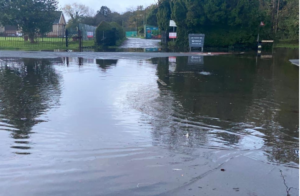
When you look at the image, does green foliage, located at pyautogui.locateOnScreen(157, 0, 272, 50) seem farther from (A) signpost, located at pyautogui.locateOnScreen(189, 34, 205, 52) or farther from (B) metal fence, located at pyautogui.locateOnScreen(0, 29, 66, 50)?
(B) metal fence, located at pyautogui.locateOnScreen(0, 29, 66, 50)

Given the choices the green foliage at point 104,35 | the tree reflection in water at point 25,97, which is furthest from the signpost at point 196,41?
the tree reflection in water at point 25,97

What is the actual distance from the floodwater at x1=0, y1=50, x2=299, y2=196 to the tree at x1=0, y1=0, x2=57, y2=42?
2264 cm

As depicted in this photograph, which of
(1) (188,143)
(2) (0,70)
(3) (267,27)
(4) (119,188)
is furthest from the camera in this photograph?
(3) (267,27)

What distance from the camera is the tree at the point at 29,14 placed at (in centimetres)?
3108

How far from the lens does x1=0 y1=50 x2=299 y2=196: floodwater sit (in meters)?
4.19

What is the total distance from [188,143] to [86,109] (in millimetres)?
3005

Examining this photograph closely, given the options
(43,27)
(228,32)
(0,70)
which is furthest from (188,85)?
(43,27)

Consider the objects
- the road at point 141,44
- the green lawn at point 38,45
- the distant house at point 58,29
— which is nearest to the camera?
the green lawn at point 38,45

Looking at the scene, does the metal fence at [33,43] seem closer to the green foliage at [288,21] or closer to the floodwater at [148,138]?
the floodwater at [148,138]

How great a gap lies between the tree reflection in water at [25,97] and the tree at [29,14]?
62.6 ft

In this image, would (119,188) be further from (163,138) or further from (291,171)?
(291,171)

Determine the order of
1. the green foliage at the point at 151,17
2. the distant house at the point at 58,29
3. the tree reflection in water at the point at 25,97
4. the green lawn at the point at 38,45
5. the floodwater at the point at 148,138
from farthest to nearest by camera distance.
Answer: the green foliage at the point at 151,17, the distant house at the point at 58,29, the green lawn at the point at 38,45, the tree reflection in water at the point at 25,97, the floodwater at the point at 148,138

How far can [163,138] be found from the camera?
581cm

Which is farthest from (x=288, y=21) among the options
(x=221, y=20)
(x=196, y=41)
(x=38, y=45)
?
(x=38, y=45)
